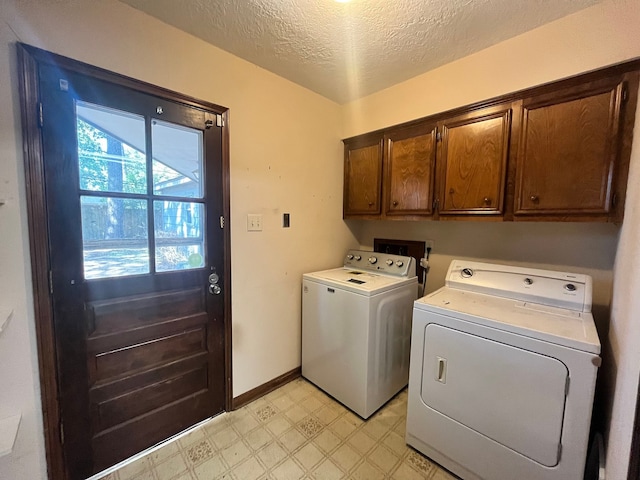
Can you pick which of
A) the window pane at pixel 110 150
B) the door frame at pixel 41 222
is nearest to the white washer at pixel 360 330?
the window pane at pixel 110 150

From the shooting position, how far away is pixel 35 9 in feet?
3.59

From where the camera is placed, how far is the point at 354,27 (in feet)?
4.69

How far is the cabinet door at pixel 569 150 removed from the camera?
1.25 metres

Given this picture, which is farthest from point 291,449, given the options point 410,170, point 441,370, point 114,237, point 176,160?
point 410,170

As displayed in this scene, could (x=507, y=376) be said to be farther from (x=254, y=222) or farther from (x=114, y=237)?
(x=114, y=237)

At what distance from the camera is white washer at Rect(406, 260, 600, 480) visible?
42.1 inches

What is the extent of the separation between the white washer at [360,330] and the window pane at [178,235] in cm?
88

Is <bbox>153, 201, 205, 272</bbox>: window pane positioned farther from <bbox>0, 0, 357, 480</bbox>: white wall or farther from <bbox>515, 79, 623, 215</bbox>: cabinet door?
<bbox>515, 79, 623, 215</bbox>: cabinet door

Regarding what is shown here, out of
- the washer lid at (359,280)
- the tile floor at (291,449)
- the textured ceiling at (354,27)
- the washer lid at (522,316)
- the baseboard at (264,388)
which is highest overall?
the textured ceiling at (354,27)

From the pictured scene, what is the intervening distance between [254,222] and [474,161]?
4.96 feet

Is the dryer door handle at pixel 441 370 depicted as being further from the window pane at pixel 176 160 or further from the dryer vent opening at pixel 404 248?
the window pane at pixel 176 160

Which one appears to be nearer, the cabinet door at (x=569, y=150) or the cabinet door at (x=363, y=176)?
the cabinet door at (x=569, y=150)

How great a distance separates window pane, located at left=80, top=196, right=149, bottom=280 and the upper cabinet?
1.69 metres

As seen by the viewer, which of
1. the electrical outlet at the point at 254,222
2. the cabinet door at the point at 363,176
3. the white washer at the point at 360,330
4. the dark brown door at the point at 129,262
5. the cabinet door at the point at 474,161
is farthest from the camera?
the cabinet door at the point at 363,176
